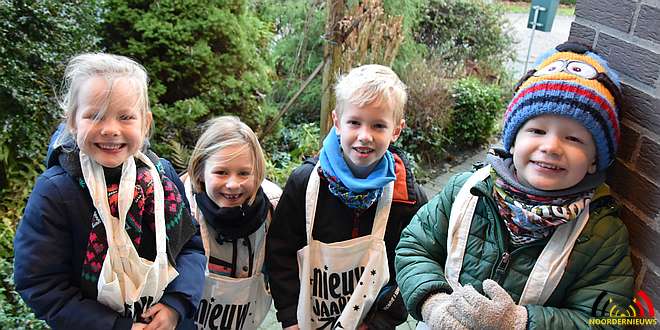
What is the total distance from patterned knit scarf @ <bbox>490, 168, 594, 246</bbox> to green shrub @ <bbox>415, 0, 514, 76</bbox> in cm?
785

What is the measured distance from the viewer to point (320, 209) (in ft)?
7.47

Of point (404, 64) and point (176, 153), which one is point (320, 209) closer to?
point (176, 153)

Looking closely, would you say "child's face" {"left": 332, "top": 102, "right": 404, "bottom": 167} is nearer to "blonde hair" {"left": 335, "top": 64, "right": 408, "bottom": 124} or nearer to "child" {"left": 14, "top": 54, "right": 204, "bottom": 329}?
"blonde hair" {"left": 335, "top": 64, "right": 408, "bottom": 124}

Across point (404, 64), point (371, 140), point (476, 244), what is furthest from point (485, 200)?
point (404, 64)

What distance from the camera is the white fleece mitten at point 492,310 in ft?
4.88

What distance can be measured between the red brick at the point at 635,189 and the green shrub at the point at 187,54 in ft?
11.9

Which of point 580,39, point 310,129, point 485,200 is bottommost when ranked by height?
point 310,129

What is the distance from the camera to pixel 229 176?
229 centimetres

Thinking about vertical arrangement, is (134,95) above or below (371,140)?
above

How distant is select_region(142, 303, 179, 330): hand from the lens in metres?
1.95

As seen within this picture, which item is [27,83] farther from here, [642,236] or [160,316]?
[642,236]

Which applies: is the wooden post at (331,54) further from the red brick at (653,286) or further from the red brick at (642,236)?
the red brick at (653,286)

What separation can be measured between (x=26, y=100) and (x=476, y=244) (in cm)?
313

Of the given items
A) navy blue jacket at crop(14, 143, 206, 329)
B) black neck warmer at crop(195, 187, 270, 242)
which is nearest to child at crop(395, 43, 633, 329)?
black neck warmer at crop(195, 187, 270, 242)
